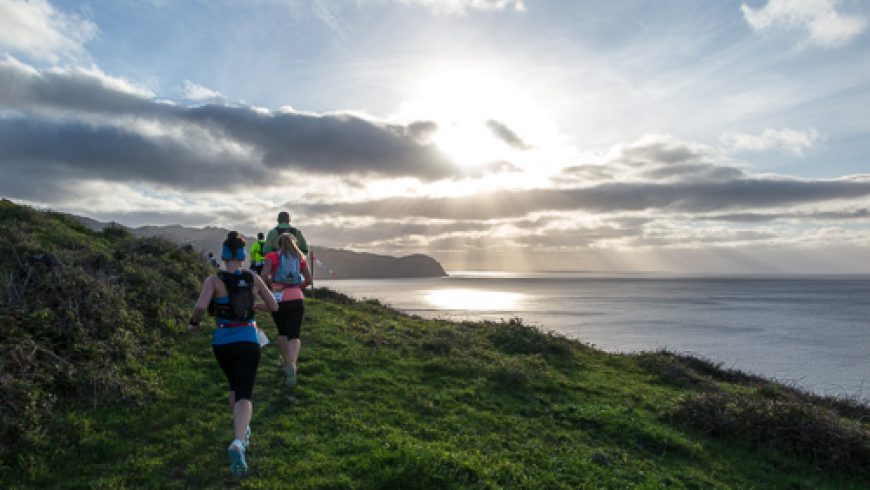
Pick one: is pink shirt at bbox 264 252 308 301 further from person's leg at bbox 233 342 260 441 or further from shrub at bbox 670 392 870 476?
shrub at bbox 670 392 870 476

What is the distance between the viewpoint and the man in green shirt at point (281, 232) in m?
11.1

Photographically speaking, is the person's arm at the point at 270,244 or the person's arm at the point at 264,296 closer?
the person's arm at the point at 264,296

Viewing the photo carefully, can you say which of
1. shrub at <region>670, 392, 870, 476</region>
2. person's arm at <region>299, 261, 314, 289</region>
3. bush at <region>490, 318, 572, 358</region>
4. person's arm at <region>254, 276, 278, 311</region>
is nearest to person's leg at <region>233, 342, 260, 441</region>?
person's arm at <region>254, 276, 278, 311</region>

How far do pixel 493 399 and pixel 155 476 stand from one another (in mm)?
7556

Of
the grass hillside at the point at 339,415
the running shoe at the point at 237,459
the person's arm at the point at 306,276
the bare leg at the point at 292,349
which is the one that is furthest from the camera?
the bare leg at the point at 292,349

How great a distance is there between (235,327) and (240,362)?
0.51 meters

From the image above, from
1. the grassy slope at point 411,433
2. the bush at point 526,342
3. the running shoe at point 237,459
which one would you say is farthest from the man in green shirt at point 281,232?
the bush at point 526,342

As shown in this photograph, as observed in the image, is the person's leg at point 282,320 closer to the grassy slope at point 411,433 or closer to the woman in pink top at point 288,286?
the woman in pink top at point 288,286

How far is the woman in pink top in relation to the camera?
9.73 meters

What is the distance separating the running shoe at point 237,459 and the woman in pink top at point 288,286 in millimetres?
3267

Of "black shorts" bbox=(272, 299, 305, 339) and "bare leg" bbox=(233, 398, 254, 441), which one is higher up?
"black shorts" bbox=(272, 299, 305, 339)

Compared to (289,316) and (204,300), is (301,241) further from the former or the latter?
(204,300)

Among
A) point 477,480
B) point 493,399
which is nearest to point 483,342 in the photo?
point 493,399

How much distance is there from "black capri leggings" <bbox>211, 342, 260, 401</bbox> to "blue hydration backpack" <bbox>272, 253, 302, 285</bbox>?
9.64 ft
